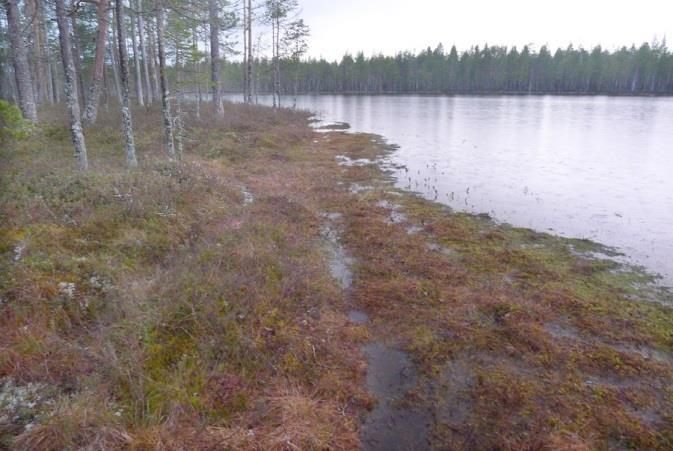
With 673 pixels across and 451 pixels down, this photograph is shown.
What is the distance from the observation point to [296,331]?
19.2ft

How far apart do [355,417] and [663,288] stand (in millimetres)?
6746

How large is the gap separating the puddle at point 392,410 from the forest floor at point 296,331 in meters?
0.03

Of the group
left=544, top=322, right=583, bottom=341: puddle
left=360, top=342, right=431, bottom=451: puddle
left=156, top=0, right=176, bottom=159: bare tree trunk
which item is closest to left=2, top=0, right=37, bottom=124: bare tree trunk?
left=156, top=0, right=176, bottom=159: bare tree trunk

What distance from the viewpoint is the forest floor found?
412cm

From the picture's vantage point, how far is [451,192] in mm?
14484

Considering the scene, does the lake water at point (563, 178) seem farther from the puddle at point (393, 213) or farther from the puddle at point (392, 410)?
the puddle at point (392, 410)

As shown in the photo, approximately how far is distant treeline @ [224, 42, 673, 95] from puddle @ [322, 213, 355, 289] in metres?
88.1

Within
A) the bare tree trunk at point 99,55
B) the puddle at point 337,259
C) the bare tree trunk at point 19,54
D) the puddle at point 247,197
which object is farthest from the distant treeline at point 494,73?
the puddle at point 337,259

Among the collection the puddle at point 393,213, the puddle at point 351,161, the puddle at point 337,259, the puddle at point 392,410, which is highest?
the puddle at point 351,161

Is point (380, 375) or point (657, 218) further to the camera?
point (657, 218)

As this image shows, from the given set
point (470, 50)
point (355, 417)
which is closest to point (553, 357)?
point (355, 417)

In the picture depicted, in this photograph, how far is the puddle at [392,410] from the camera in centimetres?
428

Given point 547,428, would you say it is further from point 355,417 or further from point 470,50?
point 470,50

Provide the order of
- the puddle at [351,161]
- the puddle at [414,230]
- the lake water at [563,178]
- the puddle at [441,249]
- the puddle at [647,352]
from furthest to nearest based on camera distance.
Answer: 1. the puddle at [351,161]
2. the lake water at [563,178]
3. the puddle at [414,230]
4. the puddle at [441,249]
5. the puddle at [647,352]
